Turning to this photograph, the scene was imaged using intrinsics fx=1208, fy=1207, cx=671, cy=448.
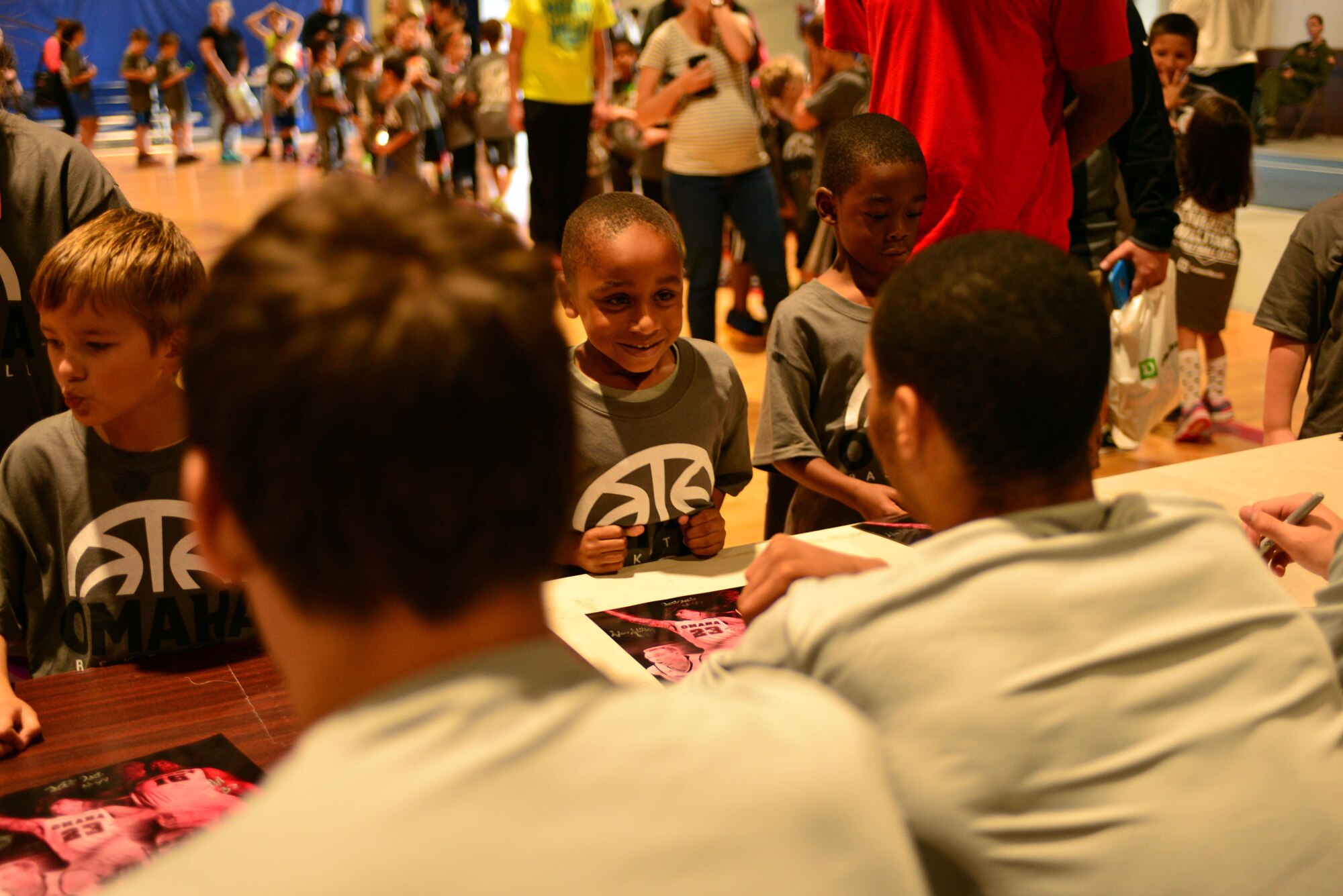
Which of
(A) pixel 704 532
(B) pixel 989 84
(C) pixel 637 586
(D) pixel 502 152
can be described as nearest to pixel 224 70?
(D) pixel 502 152

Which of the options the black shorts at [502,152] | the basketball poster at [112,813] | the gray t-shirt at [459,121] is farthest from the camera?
the gray t-shirt at [459,121]

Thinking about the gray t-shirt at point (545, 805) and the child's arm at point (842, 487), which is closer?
the gray t-shirt at point (545, 805)

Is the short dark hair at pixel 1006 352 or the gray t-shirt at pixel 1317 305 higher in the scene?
the short dark hair at pixel 1006 352

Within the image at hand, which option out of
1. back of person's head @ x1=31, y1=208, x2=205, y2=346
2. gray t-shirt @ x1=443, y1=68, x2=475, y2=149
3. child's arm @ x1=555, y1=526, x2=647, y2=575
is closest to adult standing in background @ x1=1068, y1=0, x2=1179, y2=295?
child's arm @ x1=555, y1=526, x2=647, y2=575

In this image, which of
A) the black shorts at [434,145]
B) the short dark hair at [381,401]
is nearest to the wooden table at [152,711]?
the short dark hair at [381,401]

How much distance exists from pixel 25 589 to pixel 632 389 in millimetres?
865

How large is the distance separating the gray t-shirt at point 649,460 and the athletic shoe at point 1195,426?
2.71m

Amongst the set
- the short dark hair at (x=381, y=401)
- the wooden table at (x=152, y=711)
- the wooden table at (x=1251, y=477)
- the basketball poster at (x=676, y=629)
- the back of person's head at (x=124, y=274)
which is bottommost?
the wooden table at (x=152, y=711)

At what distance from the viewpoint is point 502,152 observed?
26.7ft

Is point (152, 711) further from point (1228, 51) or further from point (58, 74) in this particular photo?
point (58, 74)

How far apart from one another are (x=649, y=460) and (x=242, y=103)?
43.3 ft

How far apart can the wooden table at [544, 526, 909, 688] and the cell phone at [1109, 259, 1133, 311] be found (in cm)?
186

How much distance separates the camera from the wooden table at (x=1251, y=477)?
1779mm

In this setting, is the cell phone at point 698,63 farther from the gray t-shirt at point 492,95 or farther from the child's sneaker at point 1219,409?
the gray t-shirt at point 492,95
